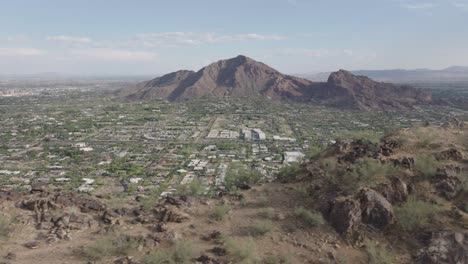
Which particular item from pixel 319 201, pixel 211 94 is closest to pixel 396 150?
pixel 319 201

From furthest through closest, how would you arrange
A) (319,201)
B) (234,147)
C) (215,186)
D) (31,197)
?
(234,147)
(215,186)
(31,197)
(319,201)

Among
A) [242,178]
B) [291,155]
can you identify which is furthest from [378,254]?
[291,155]

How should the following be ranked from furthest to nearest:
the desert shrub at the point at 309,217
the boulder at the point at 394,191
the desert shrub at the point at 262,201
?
the desert shrub at the point at 262,201
the boulder at the point at 394,191
the desert shrub at the point at 309,217

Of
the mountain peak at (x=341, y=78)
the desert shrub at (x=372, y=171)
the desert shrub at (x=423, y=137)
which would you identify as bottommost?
the desert shrub at (x=372, y=171)

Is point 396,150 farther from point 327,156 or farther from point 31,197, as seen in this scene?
point 31,197

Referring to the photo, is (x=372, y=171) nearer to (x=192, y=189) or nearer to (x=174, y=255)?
(x=174, y=255)

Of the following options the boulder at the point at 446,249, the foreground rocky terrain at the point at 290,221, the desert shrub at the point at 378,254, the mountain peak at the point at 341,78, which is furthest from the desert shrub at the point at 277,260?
the mountain peak at the point at 341,78

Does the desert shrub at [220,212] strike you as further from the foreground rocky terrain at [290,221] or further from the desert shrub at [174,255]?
the desert shrub at [174,255]
